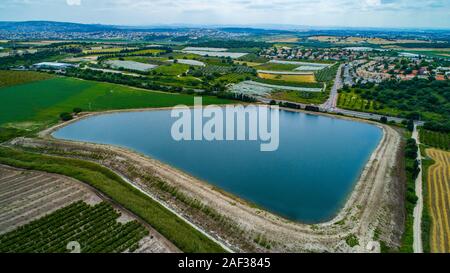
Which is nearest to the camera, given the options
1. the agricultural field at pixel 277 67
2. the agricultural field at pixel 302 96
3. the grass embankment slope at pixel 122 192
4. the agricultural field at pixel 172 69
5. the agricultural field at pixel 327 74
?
the grass embankment slope at pixel 122 192

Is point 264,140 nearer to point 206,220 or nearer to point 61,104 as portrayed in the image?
point 206,220

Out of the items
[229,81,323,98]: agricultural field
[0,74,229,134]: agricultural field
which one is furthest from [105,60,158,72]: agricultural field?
[229,81,323,98]: agricultural field

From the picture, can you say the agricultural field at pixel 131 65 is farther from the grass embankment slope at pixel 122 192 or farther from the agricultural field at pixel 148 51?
the grass embankment slope at pixel 122 192

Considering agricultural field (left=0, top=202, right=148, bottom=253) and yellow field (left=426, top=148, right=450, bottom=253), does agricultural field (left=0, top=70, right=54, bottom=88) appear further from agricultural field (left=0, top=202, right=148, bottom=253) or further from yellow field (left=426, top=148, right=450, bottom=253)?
yellow field (left=426, top=148, right=450, bottom=253)

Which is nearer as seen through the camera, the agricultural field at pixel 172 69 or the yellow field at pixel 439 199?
→ the yellow field at pixel 439 199

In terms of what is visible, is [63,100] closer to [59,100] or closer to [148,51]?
[59,100]

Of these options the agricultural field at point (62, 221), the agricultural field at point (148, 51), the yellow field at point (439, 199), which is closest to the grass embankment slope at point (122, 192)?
the agricultural field at point (62, 221)
